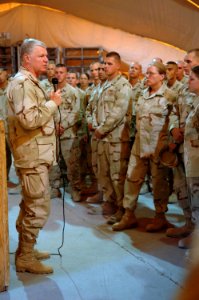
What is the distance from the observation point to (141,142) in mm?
3701

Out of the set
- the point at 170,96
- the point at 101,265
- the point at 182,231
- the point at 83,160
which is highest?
the point at 170,96

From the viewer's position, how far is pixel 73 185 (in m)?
5.10

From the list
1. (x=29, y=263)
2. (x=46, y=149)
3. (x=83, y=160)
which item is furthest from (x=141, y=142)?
(x=83, y=160)

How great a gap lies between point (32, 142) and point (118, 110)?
140cm

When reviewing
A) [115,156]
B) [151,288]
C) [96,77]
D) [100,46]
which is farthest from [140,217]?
[100,46]

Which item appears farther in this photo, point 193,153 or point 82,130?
point 82,130

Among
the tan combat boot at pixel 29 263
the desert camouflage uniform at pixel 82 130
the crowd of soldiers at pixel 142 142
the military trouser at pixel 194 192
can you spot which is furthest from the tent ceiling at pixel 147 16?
the tan combat boot at pixel 29 263

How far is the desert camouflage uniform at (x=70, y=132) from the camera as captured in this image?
5.03 metres

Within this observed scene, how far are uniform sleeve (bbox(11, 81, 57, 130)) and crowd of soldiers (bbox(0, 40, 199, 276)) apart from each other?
25 cm

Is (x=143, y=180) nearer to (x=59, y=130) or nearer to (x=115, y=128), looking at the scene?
(x=115, y=128)

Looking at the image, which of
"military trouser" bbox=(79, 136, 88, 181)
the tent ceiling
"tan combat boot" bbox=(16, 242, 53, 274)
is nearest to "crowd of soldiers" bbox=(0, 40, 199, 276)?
"military trouser" bbox=(79, 136, 88, 181)

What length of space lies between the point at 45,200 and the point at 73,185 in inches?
86.8

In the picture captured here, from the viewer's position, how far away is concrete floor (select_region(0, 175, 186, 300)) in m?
2.70

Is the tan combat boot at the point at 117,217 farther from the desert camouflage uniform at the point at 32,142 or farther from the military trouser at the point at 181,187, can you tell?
the desert camouflage uniform at the point at 32,142
